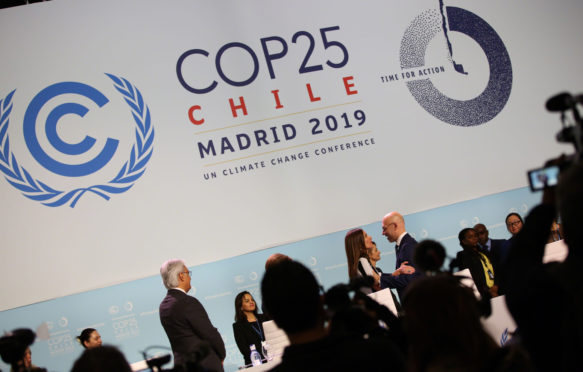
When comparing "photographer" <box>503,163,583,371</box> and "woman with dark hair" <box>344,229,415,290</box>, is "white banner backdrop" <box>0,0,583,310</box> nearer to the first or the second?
"woman with dark hair" <box>344,229,415,290</box>

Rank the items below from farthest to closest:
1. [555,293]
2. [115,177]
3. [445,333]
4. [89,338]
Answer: [115,177] → [89,338] → [445,333] → [555,293]

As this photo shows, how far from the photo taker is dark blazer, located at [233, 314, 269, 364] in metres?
5.27

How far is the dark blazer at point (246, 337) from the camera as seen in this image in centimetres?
527

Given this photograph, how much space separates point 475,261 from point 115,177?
3416 millimetres

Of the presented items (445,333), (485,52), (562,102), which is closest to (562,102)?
(562,102)

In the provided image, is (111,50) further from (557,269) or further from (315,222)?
(557,269)

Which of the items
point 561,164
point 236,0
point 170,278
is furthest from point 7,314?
point 561,164

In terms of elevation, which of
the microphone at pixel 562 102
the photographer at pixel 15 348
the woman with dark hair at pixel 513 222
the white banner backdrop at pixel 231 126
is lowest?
the woman with dark hair at pixel 513 222

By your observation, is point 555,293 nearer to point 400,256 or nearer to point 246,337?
point 400,256

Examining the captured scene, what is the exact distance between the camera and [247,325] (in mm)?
5387

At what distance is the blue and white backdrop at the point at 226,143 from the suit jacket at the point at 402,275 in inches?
34.9

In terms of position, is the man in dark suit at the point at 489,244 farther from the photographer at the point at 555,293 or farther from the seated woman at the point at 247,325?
the photographer at the point at 555,293

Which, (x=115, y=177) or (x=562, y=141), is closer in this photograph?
(x=562, y=141)

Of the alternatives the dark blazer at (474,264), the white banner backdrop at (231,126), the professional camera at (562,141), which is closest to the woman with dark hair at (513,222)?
the white banner backdrop at (231,126)
